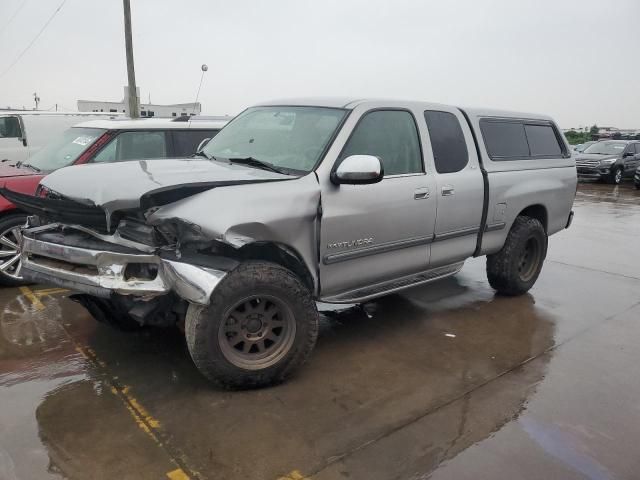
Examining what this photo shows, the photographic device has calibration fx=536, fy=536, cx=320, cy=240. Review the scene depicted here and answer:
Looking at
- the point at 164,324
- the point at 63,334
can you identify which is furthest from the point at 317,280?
the point at 63,334

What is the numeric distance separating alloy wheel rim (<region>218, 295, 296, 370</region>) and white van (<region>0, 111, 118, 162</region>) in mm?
7228

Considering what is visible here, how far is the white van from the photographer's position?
917 centimetres

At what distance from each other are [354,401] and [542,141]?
12.6ft

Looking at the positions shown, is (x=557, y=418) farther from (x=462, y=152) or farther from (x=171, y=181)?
(x=171, y=181)

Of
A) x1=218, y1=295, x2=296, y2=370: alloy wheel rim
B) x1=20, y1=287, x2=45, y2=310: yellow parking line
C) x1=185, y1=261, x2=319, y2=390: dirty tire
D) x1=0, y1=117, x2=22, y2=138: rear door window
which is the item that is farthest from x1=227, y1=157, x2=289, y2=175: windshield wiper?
x1=0, y1=117, x2=22, y2=138: rear door window

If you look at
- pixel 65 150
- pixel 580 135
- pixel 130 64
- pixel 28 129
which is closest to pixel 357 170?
pixel 65 150

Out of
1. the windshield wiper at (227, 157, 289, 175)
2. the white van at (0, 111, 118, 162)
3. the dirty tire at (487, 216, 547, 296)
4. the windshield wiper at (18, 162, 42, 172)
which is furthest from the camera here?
the white van at (0, 111, 118, 162)

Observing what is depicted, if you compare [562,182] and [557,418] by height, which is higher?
[562,182]

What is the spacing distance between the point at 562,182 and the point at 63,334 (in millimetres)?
5134

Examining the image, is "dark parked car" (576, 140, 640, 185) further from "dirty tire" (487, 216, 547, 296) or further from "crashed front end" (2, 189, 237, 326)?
"crashed front end" (2, 189, 237, 326)

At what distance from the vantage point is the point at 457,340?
4.50 m

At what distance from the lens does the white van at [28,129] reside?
9172 mm

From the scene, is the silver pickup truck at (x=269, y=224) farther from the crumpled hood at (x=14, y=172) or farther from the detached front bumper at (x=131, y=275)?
the crumpled hood at (x=14, y=172)

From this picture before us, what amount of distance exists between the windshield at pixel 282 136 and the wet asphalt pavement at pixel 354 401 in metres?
1.52
